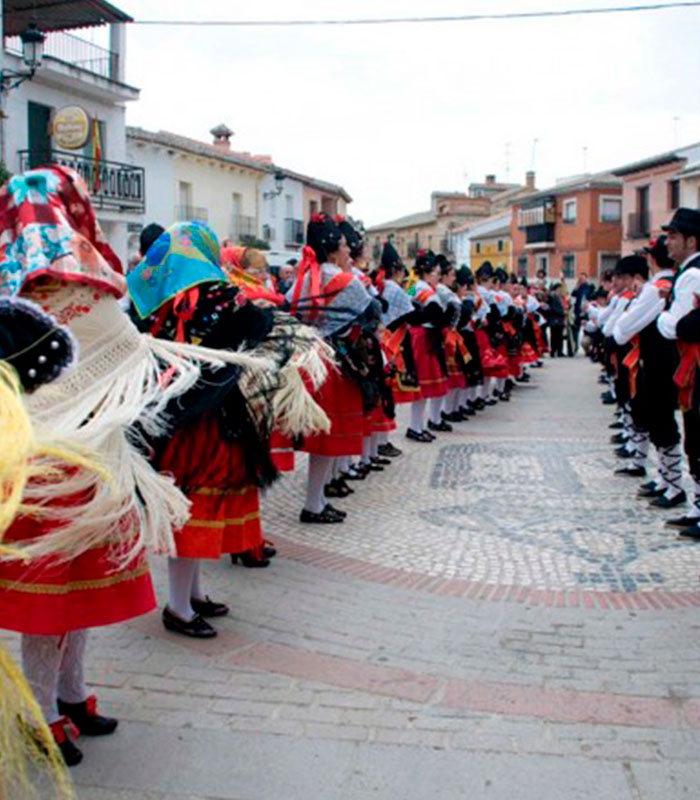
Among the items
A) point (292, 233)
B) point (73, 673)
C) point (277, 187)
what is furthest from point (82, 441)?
point (292, 233)

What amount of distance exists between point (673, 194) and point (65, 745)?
135 feet

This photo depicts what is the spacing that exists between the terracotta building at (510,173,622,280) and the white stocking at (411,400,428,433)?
3864 centimetres

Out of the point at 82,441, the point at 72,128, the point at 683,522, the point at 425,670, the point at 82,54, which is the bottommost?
the point at 425,670

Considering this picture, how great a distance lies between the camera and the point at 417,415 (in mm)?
10070

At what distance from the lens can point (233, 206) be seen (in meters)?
37.0

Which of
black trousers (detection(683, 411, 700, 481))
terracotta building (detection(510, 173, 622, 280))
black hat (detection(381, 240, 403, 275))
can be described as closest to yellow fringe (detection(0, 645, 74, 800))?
black trousers (detection(683, 411, 700, 481))

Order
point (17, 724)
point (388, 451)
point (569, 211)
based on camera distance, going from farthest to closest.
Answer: point (569, 211), point (388, 451), point (17, 724)

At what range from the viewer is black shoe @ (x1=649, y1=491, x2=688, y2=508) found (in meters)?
6.96

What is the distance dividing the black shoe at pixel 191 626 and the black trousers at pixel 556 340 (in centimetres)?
1928

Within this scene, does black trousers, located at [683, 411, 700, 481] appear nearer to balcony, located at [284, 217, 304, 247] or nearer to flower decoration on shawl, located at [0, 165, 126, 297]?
flower decoration on shawl, located at [0, 165, 126, 297]

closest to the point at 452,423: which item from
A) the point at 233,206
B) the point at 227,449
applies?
the point at 227,449

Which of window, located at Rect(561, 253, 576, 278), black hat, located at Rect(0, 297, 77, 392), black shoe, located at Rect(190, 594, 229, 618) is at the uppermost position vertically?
window, located at Rect(561, 253, 576, 278)

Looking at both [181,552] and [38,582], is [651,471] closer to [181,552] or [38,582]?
[181,552]

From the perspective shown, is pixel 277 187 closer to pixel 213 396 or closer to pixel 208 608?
pixel 208 608
